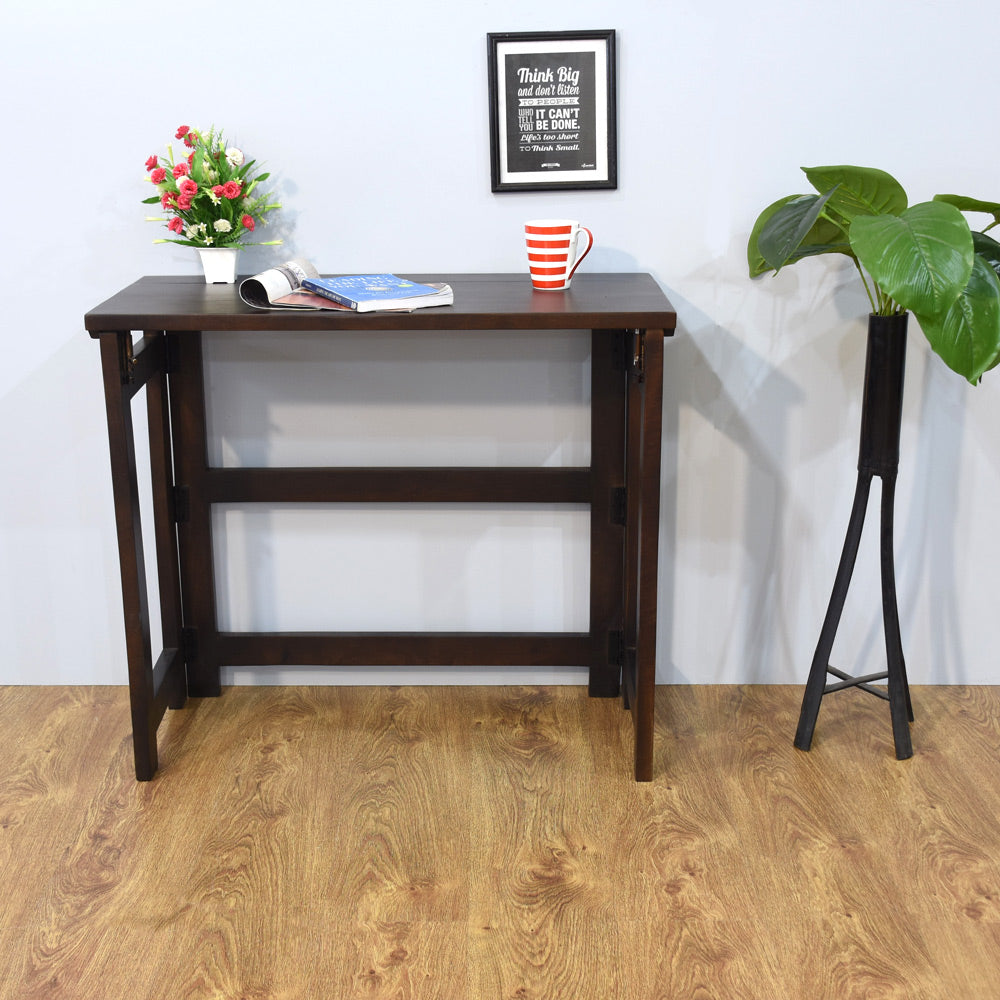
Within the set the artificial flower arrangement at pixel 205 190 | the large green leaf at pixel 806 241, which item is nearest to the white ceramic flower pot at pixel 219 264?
the artificial flower arrangement at pixel 205 190

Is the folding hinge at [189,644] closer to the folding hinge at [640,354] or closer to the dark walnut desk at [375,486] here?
the dark walnut desk at [375,486]

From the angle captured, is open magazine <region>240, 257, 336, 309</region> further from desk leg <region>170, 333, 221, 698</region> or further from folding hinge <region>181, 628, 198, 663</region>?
folding hinge <region>181, 628, 198, 663</region>

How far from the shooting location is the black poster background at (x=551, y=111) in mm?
2469

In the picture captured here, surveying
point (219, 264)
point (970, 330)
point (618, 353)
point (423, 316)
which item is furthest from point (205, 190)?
point (970, 330)

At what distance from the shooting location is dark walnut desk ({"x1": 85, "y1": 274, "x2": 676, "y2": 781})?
7.18ft

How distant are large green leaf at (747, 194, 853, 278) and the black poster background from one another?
39 cm

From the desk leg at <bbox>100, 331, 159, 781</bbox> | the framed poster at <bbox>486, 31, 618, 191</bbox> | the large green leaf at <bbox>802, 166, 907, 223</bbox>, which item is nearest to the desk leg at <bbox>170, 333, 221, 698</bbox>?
the desk leg at <bbox>100, 331, 159, 781</bbox>

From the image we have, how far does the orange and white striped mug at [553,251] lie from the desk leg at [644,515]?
0.67ft

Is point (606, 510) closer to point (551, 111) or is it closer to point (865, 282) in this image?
point (865, 282)

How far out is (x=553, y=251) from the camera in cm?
233

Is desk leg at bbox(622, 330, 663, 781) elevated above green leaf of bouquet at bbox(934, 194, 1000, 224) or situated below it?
below

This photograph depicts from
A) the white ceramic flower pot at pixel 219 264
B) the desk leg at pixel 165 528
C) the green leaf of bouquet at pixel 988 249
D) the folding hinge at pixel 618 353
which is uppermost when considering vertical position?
the green leaf of bouquet at pixel 988 249

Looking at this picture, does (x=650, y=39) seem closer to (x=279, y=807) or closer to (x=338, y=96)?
(x=338, y=96)

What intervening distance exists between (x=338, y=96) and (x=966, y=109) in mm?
1372
